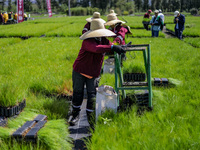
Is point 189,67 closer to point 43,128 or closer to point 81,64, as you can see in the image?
point 81,64

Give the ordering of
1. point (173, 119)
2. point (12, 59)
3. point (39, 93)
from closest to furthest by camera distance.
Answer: point (173, 119) < point (39, 93) < point (12, 59)

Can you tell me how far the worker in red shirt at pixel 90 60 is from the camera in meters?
3.02

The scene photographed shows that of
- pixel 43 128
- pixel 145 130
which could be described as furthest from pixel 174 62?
pixel 43 128

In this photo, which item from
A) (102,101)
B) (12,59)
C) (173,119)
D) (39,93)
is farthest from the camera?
(12,59)

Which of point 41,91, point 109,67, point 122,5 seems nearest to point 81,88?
point 41,91

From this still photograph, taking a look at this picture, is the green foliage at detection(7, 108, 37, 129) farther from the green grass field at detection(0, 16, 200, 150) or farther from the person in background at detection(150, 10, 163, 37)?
the person in background at detection(150, 10, 163, 37)

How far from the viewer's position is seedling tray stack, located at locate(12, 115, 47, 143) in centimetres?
250

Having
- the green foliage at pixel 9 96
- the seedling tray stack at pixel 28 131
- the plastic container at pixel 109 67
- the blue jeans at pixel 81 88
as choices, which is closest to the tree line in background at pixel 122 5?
the plastic container at pixel 109 67

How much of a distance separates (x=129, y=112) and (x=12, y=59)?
517 centimetres

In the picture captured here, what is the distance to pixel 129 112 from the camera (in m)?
3.28

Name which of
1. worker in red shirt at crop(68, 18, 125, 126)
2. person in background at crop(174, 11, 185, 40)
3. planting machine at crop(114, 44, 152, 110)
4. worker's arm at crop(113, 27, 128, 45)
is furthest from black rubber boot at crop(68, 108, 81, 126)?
person in background at crop(174, 11, 185, 40)

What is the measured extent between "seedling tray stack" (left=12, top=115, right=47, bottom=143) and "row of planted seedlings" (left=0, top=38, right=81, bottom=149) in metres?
0.04

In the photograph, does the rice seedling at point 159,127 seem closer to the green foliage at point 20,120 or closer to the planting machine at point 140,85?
the planting machine at point 140,85

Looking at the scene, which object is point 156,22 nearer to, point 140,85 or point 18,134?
point 140,85
